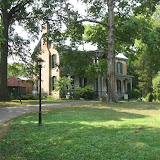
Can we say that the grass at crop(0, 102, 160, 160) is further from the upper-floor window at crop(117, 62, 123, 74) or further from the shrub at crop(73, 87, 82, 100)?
the upper-floor window at crop(117, 62, 123, 74)

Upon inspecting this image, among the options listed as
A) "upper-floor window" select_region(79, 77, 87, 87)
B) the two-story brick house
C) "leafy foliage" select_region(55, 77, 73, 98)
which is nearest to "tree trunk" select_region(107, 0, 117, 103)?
"leafy foliage" select_region(55, 77, 73, 98)

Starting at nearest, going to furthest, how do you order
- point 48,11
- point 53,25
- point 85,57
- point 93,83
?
1. point 48,11
2. point 53,25
3. point 85,57
4. point 93,83

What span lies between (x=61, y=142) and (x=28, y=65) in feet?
60.2

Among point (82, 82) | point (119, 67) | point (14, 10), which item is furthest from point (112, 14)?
point (119, 67)

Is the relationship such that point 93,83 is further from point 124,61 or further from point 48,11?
point 48,11

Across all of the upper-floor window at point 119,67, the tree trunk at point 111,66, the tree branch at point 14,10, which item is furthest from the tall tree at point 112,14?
the upper-floor window at point 119,67

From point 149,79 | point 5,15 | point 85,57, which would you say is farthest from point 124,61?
point 5,15

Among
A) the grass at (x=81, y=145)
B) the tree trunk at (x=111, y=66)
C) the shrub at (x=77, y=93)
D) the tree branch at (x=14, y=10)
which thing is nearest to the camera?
the grass at (x=81, y=145)

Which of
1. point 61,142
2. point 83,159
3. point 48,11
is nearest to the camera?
point 83,159

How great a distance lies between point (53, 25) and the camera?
19.8 metres

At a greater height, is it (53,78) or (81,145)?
(53,78)

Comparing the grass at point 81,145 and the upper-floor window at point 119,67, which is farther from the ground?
the upper-floor window at point 119,67

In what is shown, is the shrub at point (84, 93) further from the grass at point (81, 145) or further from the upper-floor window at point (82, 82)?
the grass at point (81, 145)

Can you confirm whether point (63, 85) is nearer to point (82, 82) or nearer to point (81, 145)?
point (82, 82)
